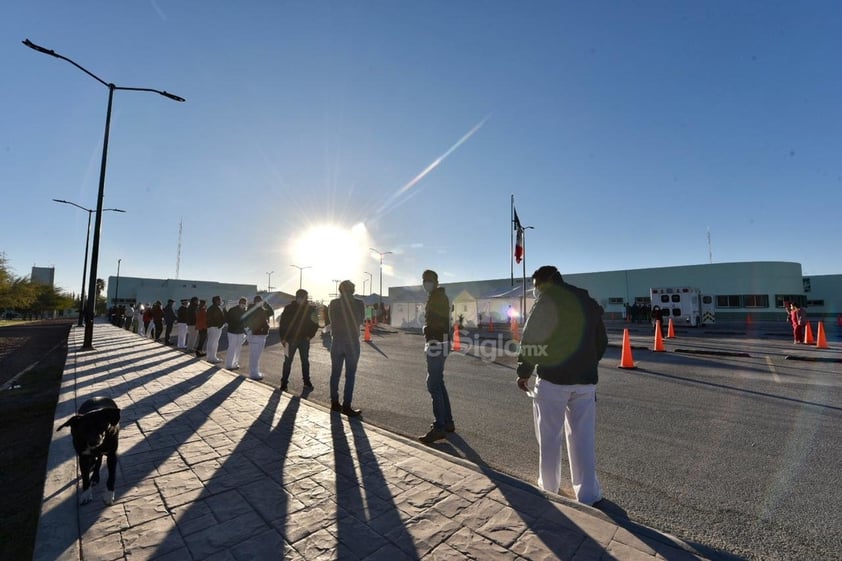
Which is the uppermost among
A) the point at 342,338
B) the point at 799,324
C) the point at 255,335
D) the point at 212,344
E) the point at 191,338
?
the point at 799,324

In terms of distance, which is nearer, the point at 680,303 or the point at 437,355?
the point at 437,355

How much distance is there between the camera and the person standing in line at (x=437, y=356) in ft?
15.4

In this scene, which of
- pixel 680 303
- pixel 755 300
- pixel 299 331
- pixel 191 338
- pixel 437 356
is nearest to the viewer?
pixel 437 356

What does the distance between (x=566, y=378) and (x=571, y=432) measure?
0.49 m

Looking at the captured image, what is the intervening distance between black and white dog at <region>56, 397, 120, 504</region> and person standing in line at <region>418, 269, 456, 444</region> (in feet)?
9.64

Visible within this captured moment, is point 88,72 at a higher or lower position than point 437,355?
higher

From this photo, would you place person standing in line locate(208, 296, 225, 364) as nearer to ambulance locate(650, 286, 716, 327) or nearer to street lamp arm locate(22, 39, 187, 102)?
street lamp arm locate(22, 39, 187, 102)

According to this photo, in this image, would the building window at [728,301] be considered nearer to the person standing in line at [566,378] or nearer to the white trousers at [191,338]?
the white trousers at [191,338]

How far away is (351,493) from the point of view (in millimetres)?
3023

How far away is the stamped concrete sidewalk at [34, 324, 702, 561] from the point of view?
2287 mm

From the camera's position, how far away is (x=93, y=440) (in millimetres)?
2971

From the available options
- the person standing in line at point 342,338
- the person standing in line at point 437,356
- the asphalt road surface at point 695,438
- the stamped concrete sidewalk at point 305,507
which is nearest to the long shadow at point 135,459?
the stamped concrete sidewalk at point 305,507

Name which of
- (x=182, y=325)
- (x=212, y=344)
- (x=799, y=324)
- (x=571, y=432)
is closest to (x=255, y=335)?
(x=212, y=344)

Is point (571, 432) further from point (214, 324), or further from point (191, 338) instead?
point (191, 338)
